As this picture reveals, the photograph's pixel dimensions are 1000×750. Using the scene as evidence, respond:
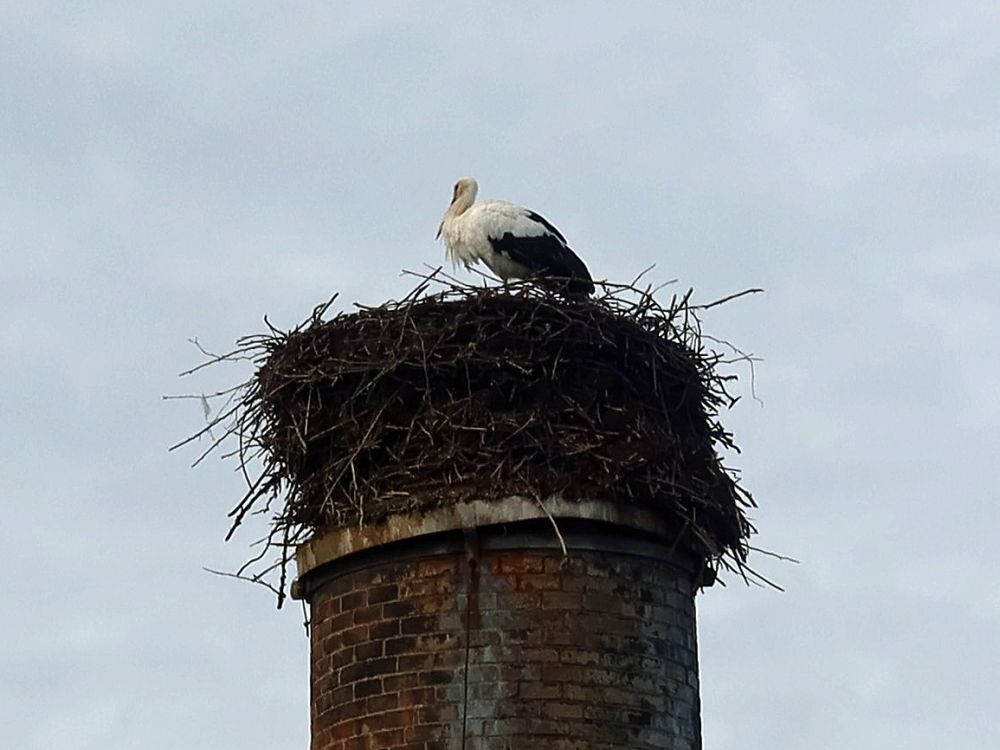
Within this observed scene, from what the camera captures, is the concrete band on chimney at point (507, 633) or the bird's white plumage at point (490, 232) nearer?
the concrete band on chimney at point (507, 633)

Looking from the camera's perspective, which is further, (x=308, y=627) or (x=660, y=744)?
(x=308, y=627)

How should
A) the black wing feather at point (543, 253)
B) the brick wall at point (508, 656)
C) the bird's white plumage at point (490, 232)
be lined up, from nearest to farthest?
the brick wall at point (508, 656), the black wing feather at point (543, 253), the bird's white plumage at point (490, 232)

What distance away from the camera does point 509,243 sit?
51.8 feet

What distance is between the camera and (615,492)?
1207 centimetres

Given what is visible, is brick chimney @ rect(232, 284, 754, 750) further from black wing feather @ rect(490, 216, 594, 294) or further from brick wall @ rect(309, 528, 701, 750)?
black wing feather @ rect(490, 216, 594, 294)

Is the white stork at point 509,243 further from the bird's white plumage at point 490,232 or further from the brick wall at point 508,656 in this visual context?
the brick wall at point 508,656

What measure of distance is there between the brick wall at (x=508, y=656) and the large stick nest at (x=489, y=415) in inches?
17.2

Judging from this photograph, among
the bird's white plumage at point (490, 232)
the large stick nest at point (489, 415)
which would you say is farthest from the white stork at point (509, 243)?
the large stick nest at point (489, 415)

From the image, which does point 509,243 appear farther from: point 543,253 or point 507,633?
point 507,633

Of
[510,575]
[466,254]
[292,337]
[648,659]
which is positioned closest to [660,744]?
[648,659]

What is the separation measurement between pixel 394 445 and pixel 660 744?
2.50 metres

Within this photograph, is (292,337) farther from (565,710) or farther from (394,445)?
(565,710)

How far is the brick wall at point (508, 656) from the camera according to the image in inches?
451

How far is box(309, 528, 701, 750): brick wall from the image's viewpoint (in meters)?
11.5
